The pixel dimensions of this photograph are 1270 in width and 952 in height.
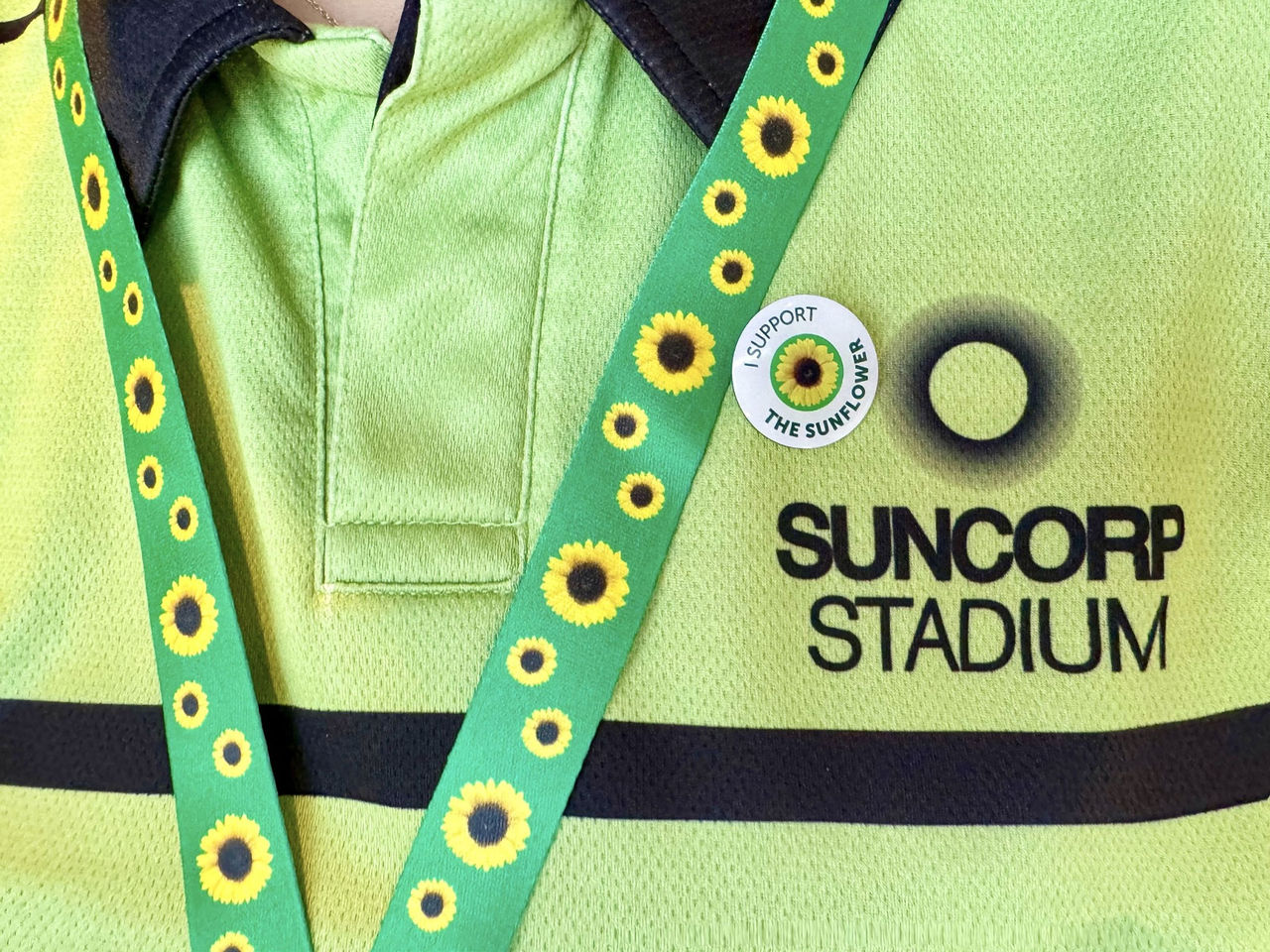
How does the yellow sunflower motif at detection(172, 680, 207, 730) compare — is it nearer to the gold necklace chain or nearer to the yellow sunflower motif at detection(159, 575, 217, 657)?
the yellow sunflower motif at detection(159, 575, 217, 657)

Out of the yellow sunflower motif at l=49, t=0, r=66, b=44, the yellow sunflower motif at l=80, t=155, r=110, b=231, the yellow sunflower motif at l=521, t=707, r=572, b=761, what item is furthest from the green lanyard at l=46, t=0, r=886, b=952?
the yellow sunflower motif at l=49, t=0, r=66, b=44

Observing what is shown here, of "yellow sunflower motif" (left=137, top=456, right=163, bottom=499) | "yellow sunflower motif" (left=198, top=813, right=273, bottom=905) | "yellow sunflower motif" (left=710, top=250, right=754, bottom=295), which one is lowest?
"yellow sunflower motif" (left=198, top=813, right=273, bottom=905)

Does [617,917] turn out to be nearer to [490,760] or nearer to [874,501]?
[490,760]

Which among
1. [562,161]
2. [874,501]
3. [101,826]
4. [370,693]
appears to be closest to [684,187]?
[562,161]

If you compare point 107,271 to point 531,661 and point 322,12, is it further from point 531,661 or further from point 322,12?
point 531,661

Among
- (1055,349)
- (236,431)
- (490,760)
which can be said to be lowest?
(490,760)

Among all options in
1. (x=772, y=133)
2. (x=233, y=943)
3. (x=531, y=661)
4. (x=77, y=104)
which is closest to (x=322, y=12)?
(x=77, y=104)
